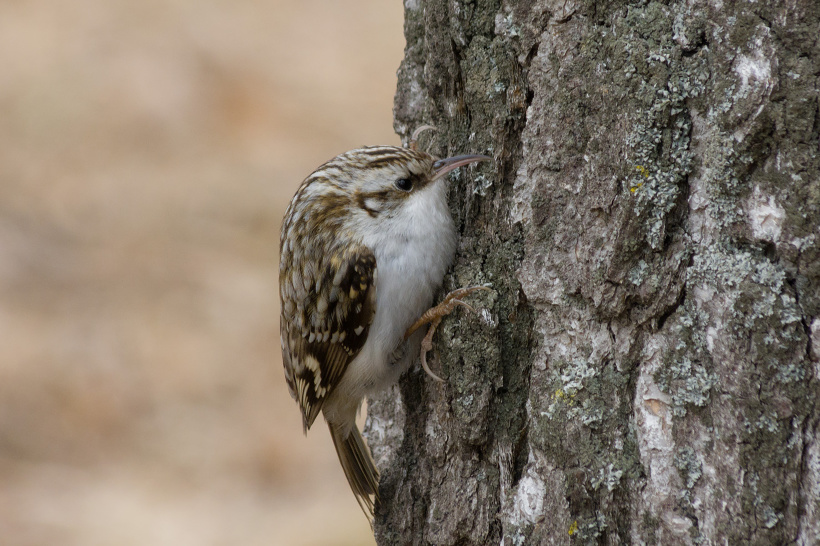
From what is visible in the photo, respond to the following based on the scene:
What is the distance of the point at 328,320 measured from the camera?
228 cm

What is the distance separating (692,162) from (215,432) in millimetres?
3152

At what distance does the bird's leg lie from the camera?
1.91m

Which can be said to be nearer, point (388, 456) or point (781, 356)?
point (781, 356)

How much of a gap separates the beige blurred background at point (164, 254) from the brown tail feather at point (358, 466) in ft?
3.87

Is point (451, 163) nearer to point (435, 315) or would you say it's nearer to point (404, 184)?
point (404, 184)

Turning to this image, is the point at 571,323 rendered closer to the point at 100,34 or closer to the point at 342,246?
the point at 342,246

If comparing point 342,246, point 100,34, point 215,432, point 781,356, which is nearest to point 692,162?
point 781,356

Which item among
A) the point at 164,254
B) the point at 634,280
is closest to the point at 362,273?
the point at 634,280

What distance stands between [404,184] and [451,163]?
24cm

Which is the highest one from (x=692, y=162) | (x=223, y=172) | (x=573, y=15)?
(x=223, y=172)

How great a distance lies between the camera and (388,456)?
229 centimetres

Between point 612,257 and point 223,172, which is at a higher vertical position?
point 223,172

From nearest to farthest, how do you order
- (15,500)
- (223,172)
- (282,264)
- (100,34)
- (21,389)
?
(282,264), (15,500), (21,389), (223,172), (100,34)

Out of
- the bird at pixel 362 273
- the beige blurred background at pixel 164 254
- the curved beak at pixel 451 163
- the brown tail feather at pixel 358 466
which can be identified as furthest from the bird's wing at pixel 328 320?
the beige blurred background at pixel 164 254
